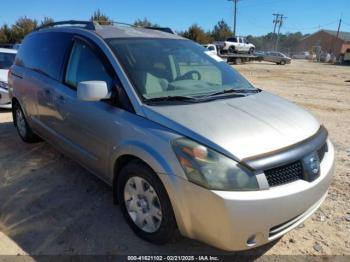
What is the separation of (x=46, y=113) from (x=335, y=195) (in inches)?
141

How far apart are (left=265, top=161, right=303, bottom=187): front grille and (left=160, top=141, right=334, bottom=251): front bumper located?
0.04 meters

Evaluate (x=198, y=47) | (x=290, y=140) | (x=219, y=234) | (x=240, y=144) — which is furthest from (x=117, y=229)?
(x=198, y=47)

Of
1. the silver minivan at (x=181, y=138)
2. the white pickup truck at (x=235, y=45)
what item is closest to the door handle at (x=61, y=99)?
the silver minivan at (x=181, y=138)

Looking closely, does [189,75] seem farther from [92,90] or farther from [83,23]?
[83,23]

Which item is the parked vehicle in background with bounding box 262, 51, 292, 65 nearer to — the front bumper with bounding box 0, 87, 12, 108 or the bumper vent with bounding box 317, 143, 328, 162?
the front bumper with bounding box 0, 87, 12, 108

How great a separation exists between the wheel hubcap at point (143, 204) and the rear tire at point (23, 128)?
2905mm

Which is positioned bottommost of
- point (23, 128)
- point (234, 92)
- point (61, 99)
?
point (23, 128)

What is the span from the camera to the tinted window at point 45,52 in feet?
13.8

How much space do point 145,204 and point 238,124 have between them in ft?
3.37

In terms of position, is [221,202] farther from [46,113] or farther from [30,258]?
[46,113]

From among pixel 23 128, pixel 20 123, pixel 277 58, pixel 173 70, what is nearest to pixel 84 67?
pixel 173 70

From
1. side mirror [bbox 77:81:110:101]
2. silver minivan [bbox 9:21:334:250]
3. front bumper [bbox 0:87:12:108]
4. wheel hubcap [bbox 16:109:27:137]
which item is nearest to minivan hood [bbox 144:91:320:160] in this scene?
silver minivan [bbox 9:21:334:250]

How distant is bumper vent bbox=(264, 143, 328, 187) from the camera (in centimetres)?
249

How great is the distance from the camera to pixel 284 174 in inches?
100
